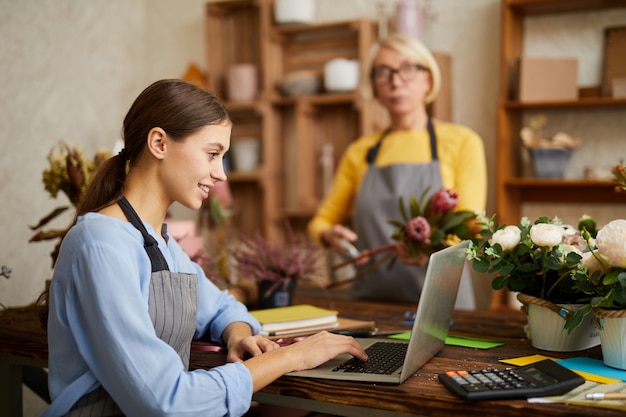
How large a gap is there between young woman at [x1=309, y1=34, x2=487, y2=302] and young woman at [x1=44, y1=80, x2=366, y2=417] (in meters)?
1.20

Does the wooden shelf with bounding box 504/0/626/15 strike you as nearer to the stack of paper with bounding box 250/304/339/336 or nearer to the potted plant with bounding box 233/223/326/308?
the potted plant with bounding box 233/223/326/308

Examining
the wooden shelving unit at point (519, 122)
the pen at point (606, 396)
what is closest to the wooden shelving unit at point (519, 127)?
the wooden shelving unit at point (519, 122)

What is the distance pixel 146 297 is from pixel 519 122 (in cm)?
295

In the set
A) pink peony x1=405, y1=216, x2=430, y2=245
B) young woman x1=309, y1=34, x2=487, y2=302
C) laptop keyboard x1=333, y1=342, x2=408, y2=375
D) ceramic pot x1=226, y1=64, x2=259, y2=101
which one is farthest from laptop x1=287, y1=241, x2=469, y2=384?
ceramic pot x1=226, y1=64, x2=259, y2=101

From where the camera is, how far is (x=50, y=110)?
386 cm

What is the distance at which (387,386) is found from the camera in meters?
1.39

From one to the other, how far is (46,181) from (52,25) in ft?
6.05

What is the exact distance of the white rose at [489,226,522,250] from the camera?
1654mm

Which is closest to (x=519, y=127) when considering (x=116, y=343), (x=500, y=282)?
(x=500, y=282)

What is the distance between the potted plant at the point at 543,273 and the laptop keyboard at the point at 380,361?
281mm

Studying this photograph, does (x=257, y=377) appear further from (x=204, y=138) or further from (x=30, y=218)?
(x=30, y=218)

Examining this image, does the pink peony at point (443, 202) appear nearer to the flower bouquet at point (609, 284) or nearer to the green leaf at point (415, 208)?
the green leaf at point (415, 208)

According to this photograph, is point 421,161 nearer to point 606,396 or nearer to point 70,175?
point 70,175

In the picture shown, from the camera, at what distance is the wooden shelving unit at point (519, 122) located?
357 cm
